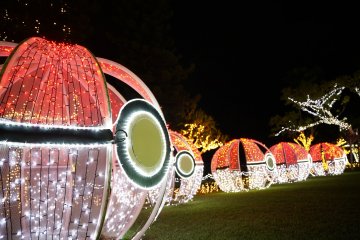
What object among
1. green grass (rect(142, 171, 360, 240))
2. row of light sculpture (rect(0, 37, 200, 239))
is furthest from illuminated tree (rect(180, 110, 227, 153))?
row of light sculpture (rect(0, 37, 200, 239))

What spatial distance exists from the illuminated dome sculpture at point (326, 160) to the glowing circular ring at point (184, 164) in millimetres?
17520

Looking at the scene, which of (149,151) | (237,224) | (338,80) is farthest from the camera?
(338,80)

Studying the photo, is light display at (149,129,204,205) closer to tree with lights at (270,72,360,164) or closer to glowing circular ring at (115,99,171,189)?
glowing circular ring at (115,99,171,189)

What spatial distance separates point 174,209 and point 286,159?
1385 cm

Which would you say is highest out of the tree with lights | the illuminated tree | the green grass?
the tree with lights

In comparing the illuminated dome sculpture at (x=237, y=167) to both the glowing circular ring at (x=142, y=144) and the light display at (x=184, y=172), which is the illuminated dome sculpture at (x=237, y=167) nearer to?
the light display at (x=184, y=172)

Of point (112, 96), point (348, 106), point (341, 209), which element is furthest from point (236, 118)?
point (112, 96)

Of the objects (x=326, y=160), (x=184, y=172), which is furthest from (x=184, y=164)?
(x=326, y=160)

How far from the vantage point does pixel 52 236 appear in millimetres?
4652

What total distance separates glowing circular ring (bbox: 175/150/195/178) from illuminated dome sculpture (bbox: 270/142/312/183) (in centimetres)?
1128

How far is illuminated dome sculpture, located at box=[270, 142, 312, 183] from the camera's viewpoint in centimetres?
2428

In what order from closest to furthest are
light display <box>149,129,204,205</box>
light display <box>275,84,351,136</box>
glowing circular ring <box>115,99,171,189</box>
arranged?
glowing circular ring <box>115,99,171,189</box> < light display <box>149,129,204,205</box> < light display <box>275,84,351,136</box>

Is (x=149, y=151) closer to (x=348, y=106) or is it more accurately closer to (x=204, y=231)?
(x=204, y=231)

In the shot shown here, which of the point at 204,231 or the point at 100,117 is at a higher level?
the point at 100,117
